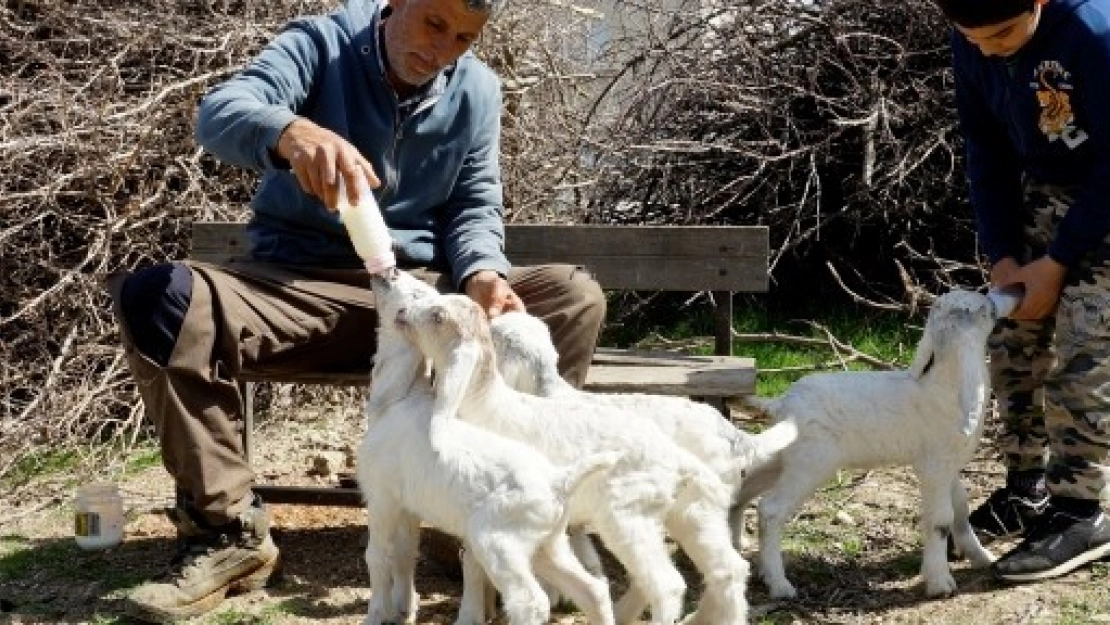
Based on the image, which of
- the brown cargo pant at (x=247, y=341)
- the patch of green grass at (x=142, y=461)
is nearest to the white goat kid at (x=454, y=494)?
the brown cargo pant at (x=247, y=341)

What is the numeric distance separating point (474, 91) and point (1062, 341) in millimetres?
2013

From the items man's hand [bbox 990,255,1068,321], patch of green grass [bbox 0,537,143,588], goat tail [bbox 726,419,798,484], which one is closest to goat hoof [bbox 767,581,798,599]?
goat tail [bbox 726,419,798,484]

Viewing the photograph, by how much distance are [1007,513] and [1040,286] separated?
2.84 ft

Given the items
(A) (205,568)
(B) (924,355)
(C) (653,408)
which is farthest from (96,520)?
(B) (924,355)

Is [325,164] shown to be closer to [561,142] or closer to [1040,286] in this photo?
[1040,286]

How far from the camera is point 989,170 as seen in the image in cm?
487

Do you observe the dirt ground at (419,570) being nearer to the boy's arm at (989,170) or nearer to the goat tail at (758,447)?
the goat tail at (758,447)

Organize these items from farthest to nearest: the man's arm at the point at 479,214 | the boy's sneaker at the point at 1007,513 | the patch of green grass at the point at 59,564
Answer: the boy's sneaker at the point at 1007,513 < the patch of green grass at the point at 59,564 < the man's arm at the point at 479,214

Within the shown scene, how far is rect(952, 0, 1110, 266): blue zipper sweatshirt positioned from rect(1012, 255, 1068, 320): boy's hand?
0.13 feet

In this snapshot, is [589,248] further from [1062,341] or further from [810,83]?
[810,83]

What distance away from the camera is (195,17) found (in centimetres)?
690

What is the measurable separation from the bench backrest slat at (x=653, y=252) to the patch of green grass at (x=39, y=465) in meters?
1.25

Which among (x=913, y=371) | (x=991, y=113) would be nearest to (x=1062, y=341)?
(x=913, y=371)

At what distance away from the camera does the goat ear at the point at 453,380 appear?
3.64 meters
